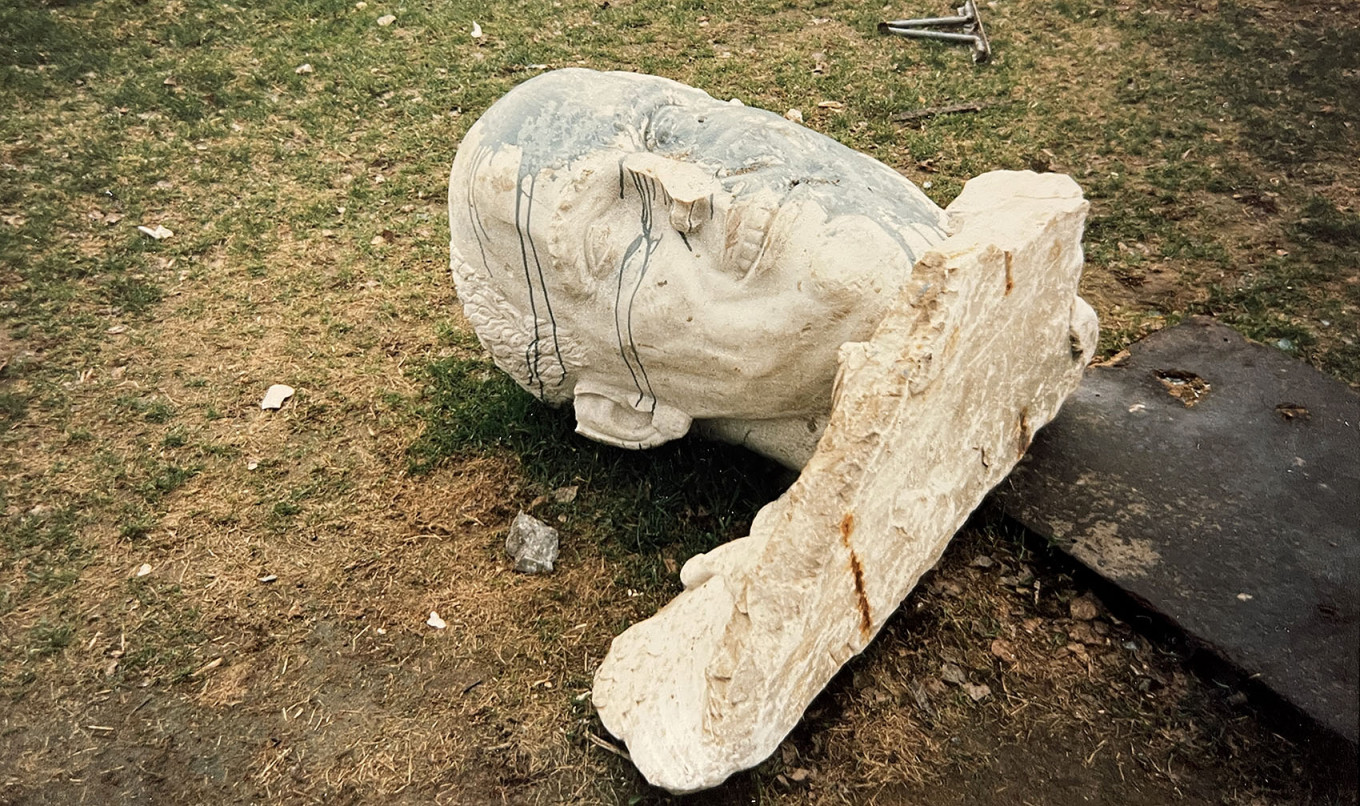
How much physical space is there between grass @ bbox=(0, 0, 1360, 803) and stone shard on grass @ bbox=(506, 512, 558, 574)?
6 centimetres

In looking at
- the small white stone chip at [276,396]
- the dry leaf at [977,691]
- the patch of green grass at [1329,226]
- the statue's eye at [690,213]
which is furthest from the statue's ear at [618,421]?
the patch of green grass at [1329,226]

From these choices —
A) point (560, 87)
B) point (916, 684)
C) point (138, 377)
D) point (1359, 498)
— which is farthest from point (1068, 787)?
point (138, 377)

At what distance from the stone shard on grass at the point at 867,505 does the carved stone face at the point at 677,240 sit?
254 mm

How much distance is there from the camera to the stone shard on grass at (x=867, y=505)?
7.80 ft

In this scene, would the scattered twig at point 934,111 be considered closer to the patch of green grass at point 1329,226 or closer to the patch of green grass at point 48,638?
the patch of green grass at point 1329,226

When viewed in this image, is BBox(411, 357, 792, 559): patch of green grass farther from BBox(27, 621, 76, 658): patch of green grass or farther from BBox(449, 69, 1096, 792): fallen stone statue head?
BBox(27, 621, 76, 658): patch of green grass

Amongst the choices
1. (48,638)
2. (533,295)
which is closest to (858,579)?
(533,295)

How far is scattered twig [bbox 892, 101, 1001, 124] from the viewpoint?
5.61 meters

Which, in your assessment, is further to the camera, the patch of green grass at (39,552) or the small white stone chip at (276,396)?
the small white stone chip at (276,396)

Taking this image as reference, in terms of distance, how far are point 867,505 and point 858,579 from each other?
0.67ft

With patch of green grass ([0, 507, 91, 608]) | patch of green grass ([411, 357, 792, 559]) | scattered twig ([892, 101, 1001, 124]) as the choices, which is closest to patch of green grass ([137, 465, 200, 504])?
patch of green grass ([0, 507, 91, 608])

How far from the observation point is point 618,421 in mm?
3301

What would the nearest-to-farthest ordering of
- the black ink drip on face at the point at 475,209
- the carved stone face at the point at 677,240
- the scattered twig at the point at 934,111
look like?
the carved stone face at the point at 677,240
the black ink drip on face at the point at 475,209
the scattered twig at the point at 934,111

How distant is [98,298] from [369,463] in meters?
1.79
